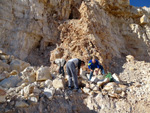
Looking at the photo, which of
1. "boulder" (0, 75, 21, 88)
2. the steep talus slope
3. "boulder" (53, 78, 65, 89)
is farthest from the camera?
the steep talus slope

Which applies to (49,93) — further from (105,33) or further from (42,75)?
(105,33)

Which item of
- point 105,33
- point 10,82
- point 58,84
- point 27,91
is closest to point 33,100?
point 27,91

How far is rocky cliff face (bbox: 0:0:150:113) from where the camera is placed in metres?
3.57

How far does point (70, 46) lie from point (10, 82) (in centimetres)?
518

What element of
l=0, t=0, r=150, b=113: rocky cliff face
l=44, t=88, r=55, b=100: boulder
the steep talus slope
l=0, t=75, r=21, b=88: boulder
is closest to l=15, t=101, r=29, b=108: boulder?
l=0, t=0, r=150, b=113: rocky cliff face

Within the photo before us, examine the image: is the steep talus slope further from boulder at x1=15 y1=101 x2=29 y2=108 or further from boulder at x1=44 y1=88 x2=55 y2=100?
boulder at x1=15 y1=101 x2=29 y2=108

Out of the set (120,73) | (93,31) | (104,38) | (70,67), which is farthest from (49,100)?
(104,38)

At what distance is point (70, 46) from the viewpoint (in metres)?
8.45

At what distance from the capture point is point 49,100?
321 centimetres

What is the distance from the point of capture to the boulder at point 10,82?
3.57 meters

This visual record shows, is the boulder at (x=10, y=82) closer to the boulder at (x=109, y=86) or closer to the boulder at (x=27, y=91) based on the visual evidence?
the boulder at (x=27, y=91)

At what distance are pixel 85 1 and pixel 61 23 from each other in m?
3.02

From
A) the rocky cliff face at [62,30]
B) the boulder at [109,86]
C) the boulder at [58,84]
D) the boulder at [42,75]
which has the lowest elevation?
the boulder at [109,86]

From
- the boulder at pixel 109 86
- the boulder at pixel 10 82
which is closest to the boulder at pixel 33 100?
the boulder at pixel 10 82
